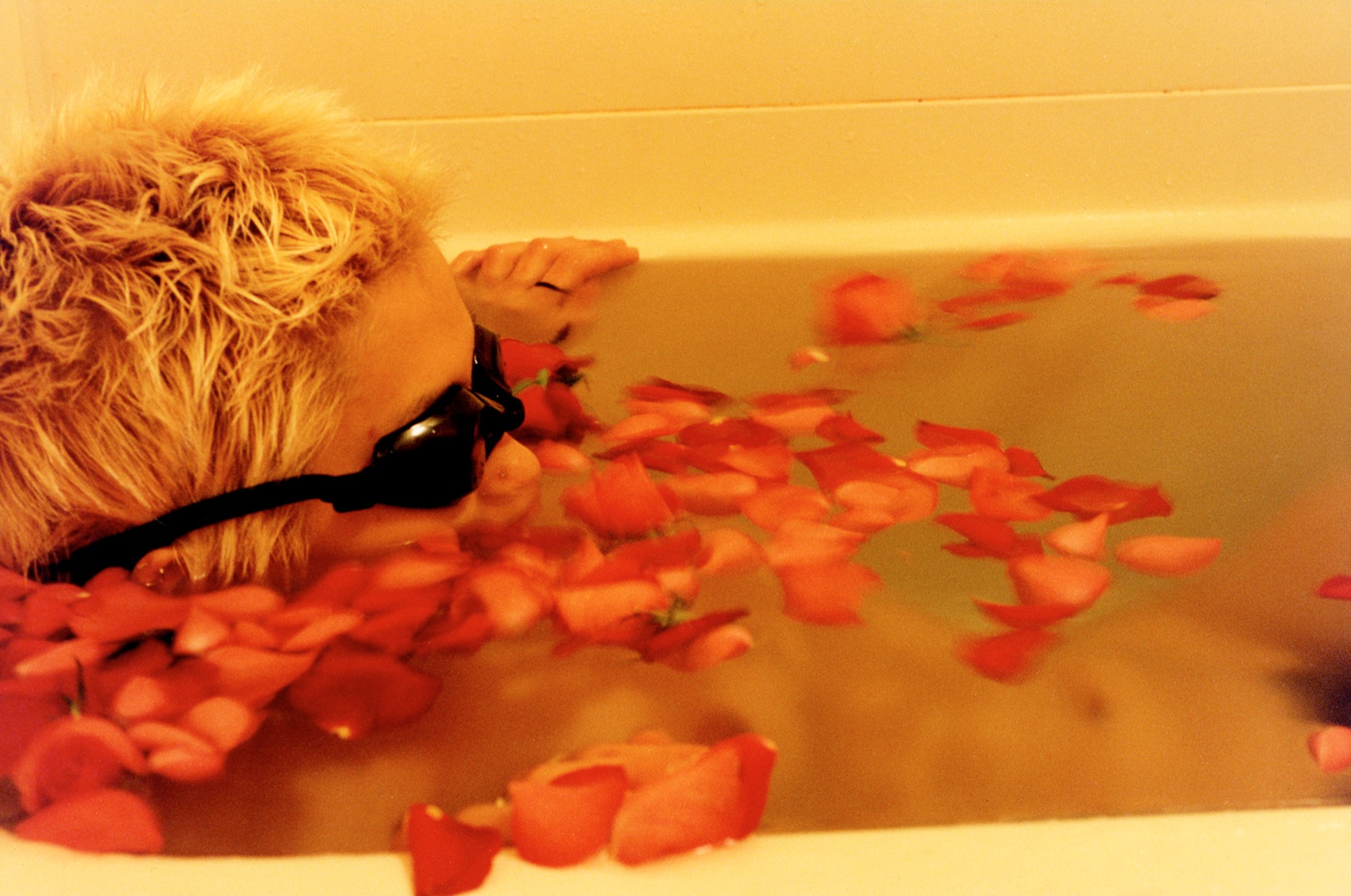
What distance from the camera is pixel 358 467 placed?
0.70m

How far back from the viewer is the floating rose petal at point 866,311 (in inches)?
44.9

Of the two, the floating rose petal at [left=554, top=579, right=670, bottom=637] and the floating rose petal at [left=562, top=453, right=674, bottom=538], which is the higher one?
the floating rose petal at [left=562, top=453, right=674, bottom=538]

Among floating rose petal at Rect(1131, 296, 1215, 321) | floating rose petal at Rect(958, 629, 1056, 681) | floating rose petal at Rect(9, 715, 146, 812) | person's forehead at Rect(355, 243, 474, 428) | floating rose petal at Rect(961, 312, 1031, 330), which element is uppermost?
person's forehead at Rect(355, 243, 474, 428)

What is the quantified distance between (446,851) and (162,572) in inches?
12.1

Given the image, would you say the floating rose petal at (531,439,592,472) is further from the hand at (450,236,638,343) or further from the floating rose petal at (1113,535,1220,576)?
the floating rose petal at (1113,535,1220,576)

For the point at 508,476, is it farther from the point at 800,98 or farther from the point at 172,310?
the point at 800,98

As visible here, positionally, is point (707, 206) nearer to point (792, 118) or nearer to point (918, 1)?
point (792, 118)

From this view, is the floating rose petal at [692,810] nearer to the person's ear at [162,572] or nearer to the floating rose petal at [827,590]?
the floating rose petal at [827,590]

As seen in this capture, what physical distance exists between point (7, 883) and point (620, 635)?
1.20 feet

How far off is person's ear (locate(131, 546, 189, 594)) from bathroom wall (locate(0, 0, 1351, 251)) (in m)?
0.72

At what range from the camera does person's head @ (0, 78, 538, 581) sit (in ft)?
1.93

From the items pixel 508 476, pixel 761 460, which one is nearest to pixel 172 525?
pixel 508 476

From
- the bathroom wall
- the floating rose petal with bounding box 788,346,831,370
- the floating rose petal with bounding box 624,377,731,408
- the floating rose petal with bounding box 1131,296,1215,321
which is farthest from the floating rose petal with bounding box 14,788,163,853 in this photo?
the floating rose petal with bounding box 1131,296,1215,321

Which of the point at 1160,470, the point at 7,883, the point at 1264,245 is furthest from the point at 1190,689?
the point at 1264,245
